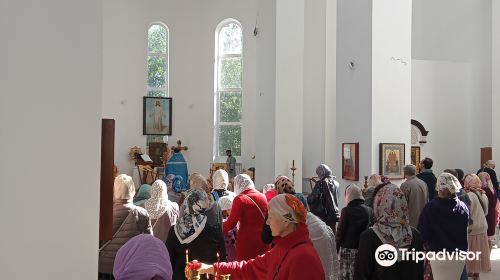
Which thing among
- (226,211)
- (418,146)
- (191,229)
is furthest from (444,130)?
(191,229)

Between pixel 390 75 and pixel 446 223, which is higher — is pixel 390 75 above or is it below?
above

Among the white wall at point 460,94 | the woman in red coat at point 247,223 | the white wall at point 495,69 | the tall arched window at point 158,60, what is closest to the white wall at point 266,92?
the white wall at point 460,94

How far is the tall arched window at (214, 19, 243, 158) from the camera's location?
23.9m

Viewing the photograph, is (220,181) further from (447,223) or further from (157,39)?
(157,39)

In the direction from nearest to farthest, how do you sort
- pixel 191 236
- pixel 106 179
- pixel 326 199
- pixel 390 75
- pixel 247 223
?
1. pixel 106 179
2. pixel 191 236
3. pixel 247 223
4. pixel 326 199
5. pixel 390 75

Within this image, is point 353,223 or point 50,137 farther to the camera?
point 353,223

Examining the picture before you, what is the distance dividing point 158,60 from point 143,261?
20.8m

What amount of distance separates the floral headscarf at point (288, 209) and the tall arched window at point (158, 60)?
66.9 feet

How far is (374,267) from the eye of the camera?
4.38m

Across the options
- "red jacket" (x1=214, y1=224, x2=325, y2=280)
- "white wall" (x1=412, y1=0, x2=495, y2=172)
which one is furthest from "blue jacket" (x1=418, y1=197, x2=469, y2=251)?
"white wall" (x1=412, y1=0, x2=495, y2=172)

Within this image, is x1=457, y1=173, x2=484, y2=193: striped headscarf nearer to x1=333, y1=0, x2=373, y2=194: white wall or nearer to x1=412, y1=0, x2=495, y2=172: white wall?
x1=333, y1=0, x2=373, y2=194: white wall

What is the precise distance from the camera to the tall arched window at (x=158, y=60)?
23547mm

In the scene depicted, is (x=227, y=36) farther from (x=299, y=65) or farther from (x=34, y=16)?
(x=34, y=16)

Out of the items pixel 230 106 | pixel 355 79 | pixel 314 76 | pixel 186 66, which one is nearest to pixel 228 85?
pixel 230 106
